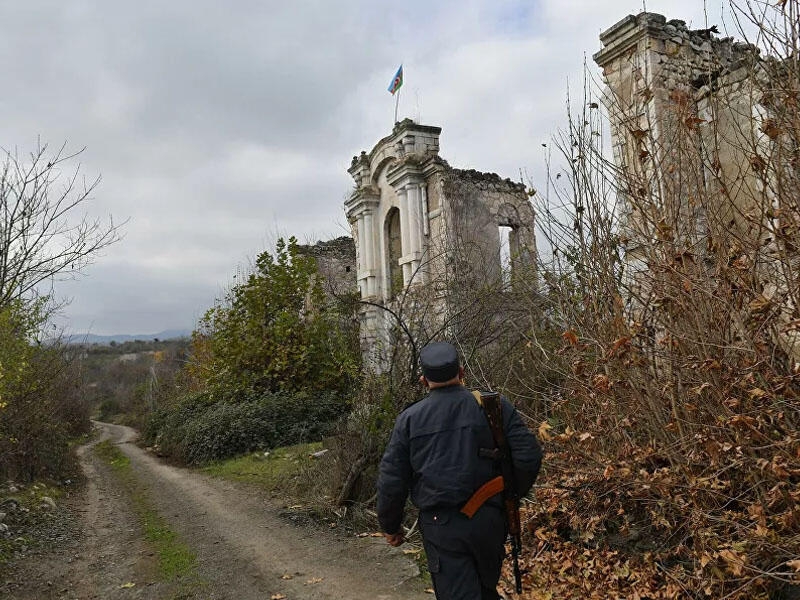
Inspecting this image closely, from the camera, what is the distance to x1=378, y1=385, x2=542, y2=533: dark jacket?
383 cm

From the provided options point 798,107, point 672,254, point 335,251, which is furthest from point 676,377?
point 335,251

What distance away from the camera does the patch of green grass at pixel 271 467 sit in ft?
36.7

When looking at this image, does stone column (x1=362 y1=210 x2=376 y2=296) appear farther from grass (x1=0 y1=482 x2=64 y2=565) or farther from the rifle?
the rifle

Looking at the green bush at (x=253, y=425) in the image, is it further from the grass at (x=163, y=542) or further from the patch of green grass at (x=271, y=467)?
the grass at (x=163, y=542)

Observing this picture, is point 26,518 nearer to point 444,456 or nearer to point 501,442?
point 444,456

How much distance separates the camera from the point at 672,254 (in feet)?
16.6

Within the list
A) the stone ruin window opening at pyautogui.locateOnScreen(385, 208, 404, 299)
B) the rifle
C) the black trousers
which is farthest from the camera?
the stone ruin window opening at pyautogui.locateOnScreen(385, 208, 404, 299)

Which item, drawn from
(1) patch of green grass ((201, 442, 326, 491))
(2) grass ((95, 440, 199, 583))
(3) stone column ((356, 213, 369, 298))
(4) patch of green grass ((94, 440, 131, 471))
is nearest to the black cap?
(2) grass ((95, 440, 199, 583))

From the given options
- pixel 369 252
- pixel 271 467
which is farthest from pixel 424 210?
pixel 271 467

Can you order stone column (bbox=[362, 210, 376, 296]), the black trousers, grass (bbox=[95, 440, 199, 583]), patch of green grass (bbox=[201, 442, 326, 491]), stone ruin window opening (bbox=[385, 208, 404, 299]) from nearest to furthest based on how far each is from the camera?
the black trousers < grass (bbox=[95, 440, 199, 583]) < patch of green grass (bbox=[201, 442, 326, 491]) < stone ruin window opening (bbox=[385, 208, 404, 299]) < stone column (bbox=[362, 210, 376, 296])

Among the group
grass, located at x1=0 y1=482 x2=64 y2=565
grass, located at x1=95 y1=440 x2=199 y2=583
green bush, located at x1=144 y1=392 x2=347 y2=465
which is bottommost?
grass, located at x1=95 y1=440 x2=199 y2=583

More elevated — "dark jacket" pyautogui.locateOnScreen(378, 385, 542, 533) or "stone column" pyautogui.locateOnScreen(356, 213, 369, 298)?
"stone column" pyautogui.locateOnScreen(356, 213, 369, 298)

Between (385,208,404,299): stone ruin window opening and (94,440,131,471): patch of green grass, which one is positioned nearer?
(94,440,131,471): patch of green grass

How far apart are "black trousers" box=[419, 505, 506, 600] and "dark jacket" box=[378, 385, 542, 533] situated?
0.32 feet
